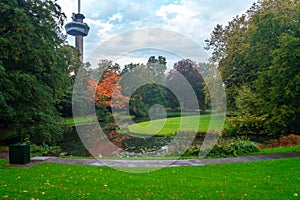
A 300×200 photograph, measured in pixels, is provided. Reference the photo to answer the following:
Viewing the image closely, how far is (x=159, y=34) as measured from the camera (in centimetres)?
980

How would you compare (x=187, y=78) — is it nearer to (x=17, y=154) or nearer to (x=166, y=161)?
(x=166, y=161)

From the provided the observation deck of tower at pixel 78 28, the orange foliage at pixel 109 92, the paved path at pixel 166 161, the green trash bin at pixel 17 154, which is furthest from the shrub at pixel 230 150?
the observation deck of tower at pixel 78 28

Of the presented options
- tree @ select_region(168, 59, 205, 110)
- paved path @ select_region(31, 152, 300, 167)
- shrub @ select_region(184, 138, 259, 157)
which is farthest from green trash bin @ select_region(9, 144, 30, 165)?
tree @ select_region(168, 59, 205, 110)

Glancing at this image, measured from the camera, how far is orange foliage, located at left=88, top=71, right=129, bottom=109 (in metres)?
23.8

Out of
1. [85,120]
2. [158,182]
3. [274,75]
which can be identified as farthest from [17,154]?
[85,120]

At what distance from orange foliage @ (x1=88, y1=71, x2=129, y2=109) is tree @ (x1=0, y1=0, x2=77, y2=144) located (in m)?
10.2

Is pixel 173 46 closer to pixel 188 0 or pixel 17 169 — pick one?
A: pixel 188 0

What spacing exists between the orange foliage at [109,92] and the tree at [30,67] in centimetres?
1016

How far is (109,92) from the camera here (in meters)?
23.9

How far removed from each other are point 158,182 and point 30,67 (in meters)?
9.29

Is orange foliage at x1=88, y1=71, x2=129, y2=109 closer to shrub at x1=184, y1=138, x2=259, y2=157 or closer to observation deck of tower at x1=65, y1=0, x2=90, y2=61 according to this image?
shrub at x1=184, y1=138, x2=259, y2=157

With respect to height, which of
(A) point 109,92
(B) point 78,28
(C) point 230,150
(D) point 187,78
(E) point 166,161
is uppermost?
(B) point 78,28

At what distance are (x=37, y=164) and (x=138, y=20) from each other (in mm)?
9332

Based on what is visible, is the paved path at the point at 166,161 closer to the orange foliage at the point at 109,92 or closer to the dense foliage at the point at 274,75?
the dense foliage at the point at 274,75
